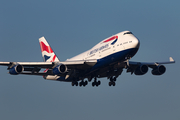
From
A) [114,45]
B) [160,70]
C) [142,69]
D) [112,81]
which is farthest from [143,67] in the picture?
[114,45]

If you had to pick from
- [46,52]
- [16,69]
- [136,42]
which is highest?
[46,52]

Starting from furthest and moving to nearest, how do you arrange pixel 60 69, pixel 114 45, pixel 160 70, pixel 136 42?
pixel 160 70, pixel 60 69, pixel 114 45, pixel 136 42

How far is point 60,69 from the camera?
51.8 m

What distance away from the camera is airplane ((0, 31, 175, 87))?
50.5 meters

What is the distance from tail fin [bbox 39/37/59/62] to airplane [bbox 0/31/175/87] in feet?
22.4

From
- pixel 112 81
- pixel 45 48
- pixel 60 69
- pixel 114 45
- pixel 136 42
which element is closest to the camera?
pixel 136 42

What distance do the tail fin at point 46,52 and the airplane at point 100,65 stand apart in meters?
6.84

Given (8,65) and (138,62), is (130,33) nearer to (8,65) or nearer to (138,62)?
(138,62)

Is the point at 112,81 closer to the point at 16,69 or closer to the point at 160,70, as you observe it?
the point at 160,70

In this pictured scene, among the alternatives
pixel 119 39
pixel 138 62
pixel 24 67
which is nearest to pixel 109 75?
pixel 138 62

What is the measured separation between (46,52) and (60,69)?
18.8 metres

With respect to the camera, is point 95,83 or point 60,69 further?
point 95,83

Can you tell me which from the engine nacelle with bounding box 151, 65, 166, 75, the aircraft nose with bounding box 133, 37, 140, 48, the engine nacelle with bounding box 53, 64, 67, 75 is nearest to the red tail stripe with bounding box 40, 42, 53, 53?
the engine nacelle with bounding box 53, 64, 67, 75

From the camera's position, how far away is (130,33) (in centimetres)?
5178
